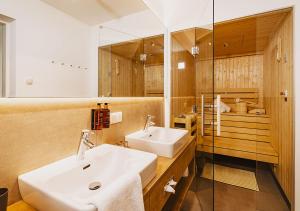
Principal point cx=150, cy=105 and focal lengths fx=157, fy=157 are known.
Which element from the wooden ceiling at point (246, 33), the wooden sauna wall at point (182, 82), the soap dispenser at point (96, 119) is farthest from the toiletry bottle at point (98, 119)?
the wooden ceiling at point (246, 33)

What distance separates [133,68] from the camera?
166 centimetres

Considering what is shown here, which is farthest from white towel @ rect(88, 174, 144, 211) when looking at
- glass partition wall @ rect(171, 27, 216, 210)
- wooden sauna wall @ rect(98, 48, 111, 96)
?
glass partition wall @ rect(171, 27, 216, 210)

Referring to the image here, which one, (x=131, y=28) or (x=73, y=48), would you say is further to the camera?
(x=131, y=28)

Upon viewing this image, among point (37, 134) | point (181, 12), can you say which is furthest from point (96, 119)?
point (181, 12)

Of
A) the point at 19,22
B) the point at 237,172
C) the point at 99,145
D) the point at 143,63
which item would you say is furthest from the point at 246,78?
the point at 19,22

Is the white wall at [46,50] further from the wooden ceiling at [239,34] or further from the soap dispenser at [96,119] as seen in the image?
the wooden ceiling at [239,34]

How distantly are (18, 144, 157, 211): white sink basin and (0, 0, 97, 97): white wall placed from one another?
373 mm

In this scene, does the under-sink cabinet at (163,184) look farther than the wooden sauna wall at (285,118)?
No

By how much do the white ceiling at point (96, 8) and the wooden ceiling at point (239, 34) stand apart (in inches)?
32.8

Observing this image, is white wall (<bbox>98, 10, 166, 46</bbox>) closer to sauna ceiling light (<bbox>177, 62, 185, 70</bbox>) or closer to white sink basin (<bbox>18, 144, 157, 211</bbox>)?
sauna ceiling light (<bbox>177, 62, 185, 70</bbox>)

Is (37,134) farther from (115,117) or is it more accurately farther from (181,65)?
(181,65)

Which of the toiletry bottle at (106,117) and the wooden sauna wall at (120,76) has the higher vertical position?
the wooden sauna wall at (120,76)

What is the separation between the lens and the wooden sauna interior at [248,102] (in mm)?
1701

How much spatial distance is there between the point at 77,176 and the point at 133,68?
3.83 feet
